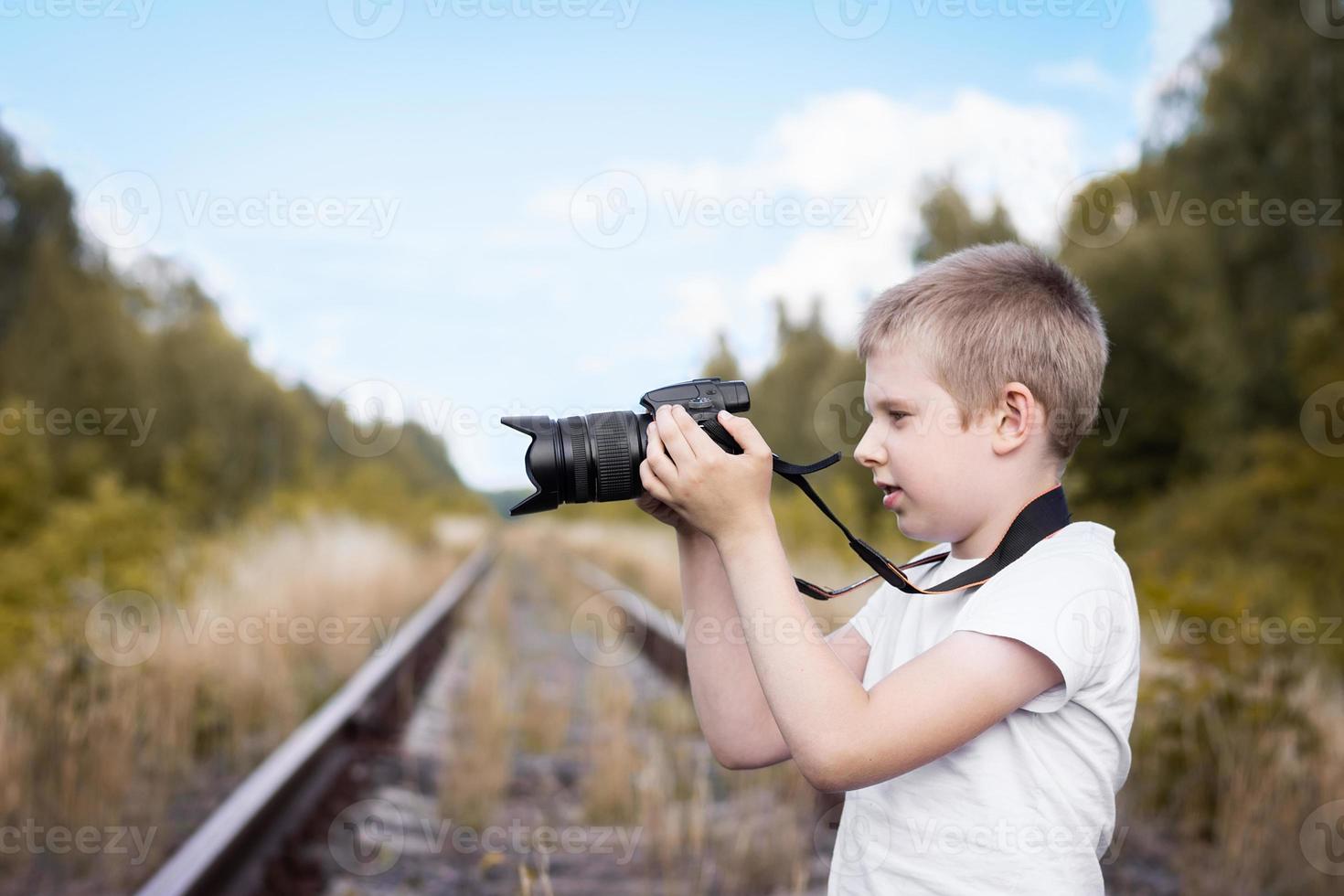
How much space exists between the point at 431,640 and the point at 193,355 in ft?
65.3

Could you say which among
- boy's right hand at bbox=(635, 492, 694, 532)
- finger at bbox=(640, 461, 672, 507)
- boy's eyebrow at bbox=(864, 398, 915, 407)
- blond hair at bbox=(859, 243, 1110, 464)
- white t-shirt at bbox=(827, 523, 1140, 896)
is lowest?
white t-shirt at bbox=(827, 523, 1140, 896)

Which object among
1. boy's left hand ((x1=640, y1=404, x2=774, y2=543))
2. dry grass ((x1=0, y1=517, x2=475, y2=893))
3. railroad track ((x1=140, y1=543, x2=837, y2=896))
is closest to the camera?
boy's left hand ((x1=640, y1=404, x2=774, y2=543))

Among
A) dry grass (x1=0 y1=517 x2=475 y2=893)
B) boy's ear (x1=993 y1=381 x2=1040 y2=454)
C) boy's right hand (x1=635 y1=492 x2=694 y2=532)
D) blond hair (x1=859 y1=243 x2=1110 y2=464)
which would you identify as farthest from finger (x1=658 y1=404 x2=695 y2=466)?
dry grass (x1=0 y1=517 x2=475 y2=893)

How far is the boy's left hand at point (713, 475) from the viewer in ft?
4.04

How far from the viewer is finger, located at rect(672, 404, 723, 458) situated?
1.26 m

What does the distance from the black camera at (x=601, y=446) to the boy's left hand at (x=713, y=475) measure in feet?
0.19

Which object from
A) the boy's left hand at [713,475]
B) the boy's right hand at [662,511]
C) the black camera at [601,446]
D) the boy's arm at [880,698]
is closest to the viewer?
the boy's arm at [880,698]

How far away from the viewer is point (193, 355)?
23.8 meters

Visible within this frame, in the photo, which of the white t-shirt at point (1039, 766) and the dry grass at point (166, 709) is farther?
the dry grass at point (166, 709)

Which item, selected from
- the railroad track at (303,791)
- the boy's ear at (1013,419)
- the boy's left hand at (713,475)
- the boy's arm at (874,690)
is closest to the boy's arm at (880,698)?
the boy's arm at (874,690)

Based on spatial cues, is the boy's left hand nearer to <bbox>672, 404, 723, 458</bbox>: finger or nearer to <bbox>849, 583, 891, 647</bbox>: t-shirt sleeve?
<bbox>672, 404, 723, 458</bbox>: finger

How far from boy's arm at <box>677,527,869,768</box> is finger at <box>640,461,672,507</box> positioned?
6.1 inches

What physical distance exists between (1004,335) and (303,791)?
2853 mm

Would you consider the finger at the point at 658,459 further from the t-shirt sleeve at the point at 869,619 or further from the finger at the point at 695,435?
the t-shirt sleeve at the point at 869,619
